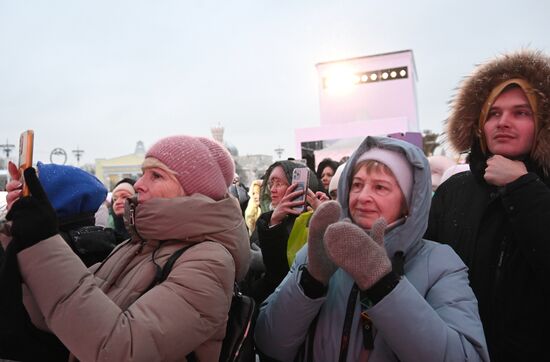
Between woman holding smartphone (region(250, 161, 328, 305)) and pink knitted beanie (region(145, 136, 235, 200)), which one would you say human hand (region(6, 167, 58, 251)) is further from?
woman holding smartphone (region(250, 161, 328, 305))

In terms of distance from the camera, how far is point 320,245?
1.27 meters

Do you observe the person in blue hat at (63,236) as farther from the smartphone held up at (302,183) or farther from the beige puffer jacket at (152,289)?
the smartphone held up at (302,183)

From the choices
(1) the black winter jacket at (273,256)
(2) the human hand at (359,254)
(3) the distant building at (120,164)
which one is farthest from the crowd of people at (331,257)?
(3) the distant building at (120,164)

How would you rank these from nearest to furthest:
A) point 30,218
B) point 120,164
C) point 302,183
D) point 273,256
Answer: point 30,218
point 273,256
point 302,183
point 120,164

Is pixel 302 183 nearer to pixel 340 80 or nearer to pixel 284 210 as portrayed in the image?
pixel 284 210

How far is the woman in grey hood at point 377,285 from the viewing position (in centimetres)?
107

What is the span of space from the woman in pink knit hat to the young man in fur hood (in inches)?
37.5

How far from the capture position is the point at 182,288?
109 cm

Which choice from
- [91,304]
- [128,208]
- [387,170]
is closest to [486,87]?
[387,170]

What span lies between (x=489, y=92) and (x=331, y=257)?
121cm

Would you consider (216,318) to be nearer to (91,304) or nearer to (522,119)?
(91,304)

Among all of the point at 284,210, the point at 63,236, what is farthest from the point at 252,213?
the point at 63,236

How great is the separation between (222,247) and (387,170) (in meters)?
0.66

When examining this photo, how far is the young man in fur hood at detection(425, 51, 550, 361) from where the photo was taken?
1387mm
